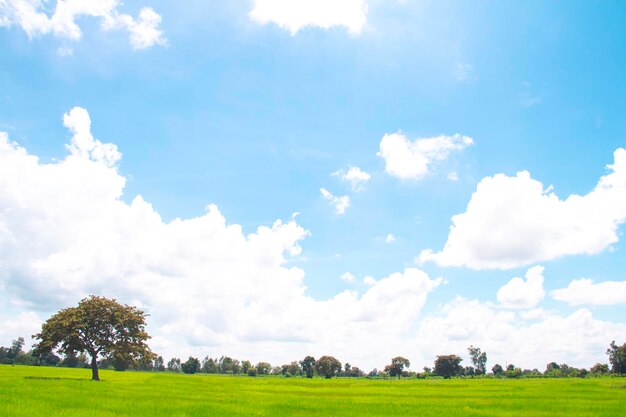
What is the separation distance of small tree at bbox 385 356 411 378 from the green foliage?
17.9 m

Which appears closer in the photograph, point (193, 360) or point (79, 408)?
point (79, 408)

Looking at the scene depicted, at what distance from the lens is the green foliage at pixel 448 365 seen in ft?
543

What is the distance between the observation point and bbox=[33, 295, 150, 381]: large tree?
161 feet

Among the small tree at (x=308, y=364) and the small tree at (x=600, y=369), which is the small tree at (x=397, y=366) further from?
the small tree at (x=600, y=369)

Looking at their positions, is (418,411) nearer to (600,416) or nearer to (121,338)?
(600,416)

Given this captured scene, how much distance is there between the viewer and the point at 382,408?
29531 mm

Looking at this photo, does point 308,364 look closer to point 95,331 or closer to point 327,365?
point 327,365

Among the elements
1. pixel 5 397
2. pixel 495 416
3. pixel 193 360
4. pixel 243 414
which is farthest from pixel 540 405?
pixel 193 360

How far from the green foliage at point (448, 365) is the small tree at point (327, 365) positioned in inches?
1576

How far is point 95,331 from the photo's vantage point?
51219mm

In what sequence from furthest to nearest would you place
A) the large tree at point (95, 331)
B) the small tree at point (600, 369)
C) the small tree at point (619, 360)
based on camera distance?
1. the small tree at point (600, 369)
2. the small tree at point (619, 360)
3. the large tree at point (95, 331)

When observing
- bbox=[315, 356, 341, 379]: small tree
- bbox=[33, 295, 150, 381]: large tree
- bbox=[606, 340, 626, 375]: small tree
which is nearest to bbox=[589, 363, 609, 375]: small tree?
bbox=[606, 340, 626, 375]: small tree

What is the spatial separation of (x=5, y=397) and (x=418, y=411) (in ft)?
83.0

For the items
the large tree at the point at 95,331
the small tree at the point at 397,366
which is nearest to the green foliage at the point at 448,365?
the small tree at the point at 397,366
